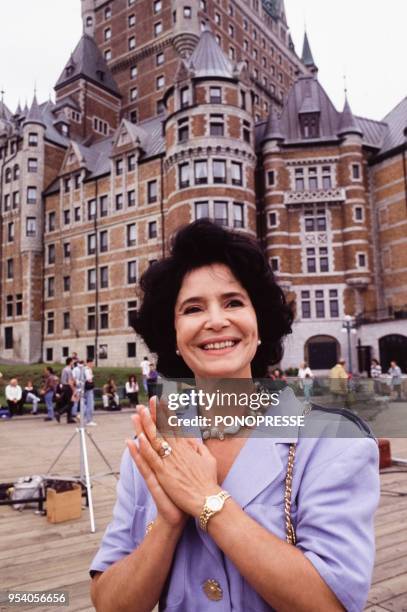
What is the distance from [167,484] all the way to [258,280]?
0.78 meters

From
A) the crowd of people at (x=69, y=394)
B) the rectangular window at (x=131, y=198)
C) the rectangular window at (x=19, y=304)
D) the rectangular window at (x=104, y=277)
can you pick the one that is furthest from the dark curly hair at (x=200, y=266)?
the rectangular window at (x=19, y=304)

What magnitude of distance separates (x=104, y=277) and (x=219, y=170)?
14693 mm

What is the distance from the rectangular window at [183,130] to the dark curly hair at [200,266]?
35519mm

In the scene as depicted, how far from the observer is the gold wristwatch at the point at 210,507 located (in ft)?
4.08

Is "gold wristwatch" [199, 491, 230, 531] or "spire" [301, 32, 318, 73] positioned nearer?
"gold wristwatch" [199, 491, 230, 531]

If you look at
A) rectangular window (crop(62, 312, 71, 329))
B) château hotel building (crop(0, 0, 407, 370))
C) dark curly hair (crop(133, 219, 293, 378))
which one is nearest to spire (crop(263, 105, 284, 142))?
château hotel building (crop(0, 0, 407, 370))

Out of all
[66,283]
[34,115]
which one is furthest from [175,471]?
[34,115]

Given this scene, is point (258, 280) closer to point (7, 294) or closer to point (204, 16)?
point (7, 294)

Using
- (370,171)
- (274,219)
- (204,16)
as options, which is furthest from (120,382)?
(204,16)

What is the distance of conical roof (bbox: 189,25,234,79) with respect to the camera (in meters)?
35.6

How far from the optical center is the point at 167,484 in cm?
130

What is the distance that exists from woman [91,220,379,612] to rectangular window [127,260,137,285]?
3842 cm

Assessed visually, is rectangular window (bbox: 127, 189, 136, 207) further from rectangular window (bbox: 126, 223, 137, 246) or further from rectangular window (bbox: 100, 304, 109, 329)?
rectangular window (bbox: 100, 304, 109, 329)

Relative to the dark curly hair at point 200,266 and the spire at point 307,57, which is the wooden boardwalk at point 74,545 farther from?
the spire at point 307,57
